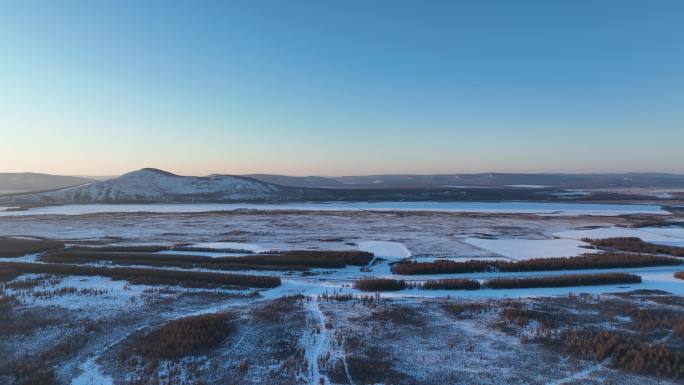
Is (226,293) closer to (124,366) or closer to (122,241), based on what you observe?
(124,366)

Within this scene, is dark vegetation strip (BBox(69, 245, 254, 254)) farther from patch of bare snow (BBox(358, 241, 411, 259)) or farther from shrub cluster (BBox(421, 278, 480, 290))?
shrub cluster (BBox(421, 278, 480, 290))

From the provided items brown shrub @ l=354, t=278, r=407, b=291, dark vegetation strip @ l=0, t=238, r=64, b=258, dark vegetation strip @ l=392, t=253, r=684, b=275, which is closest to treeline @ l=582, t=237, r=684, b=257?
dark vegetation strip @ l=392, t=253, r=684, b=275

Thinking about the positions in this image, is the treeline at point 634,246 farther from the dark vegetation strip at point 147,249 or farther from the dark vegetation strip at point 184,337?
the dark vegetation strip at point 184,337

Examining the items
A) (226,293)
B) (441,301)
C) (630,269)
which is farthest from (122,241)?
(630,269)

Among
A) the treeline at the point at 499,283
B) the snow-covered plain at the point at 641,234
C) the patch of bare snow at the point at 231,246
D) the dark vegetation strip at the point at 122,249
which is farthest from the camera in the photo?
the snow-covered plain at the point at 641,234

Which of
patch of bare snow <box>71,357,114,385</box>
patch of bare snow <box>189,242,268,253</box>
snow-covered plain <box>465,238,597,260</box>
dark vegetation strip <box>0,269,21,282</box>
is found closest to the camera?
patch of bare snow <box>71,357,114,385</box>

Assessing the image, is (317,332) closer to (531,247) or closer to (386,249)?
(386,249)

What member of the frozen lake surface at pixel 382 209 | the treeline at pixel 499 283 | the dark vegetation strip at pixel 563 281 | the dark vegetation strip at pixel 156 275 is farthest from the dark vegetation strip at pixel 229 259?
the frozen lake surface at pixel 382 209
